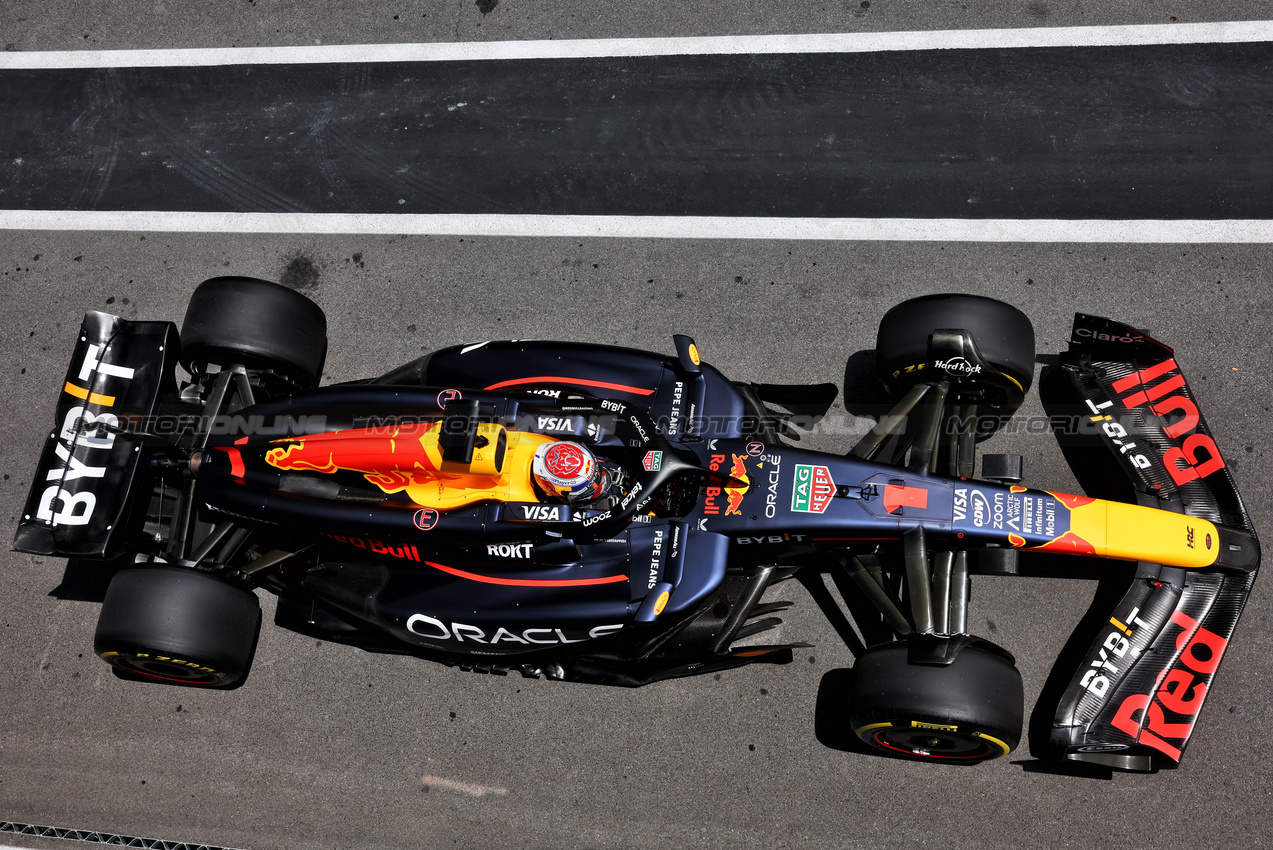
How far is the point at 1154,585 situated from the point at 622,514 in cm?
308

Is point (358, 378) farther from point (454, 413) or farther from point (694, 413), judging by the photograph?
point (694, 413)

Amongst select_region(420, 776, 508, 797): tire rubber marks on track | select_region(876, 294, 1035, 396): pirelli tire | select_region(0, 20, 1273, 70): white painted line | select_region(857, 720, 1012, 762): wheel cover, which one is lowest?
select_region(420, 776, 508, 797): tire rubber marks on track

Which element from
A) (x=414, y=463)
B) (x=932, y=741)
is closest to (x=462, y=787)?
(x=414, y=463)

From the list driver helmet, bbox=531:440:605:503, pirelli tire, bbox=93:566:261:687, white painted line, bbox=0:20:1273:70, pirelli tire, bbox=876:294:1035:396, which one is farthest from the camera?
white painted line, bbox=0:20:1273:70

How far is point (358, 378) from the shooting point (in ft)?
23.0

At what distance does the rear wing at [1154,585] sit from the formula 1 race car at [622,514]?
0.01 m

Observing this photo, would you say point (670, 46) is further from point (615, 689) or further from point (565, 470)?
point (615, 689)

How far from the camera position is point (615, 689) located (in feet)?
20.2

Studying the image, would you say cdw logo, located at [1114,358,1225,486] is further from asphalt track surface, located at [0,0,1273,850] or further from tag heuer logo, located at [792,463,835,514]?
tag heuer logo, located at [792,463,835,514]

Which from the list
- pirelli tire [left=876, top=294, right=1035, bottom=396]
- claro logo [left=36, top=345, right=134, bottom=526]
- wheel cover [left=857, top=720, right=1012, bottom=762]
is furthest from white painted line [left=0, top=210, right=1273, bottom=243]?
wheel cover [left=857, top=720, right=1012, bottom=762]

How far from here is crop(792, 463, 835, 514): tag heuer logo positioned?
5.08m

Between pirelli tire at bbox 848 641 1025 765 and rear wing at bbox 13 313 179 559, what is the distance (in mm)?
4408

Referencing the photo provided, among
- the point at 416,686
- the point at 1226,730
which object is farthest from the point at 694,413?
the point at 1226,730

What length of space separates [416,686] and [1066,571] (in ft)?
14.4
